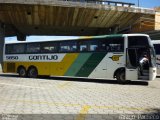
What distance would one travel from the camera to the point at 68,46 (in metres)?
21.3

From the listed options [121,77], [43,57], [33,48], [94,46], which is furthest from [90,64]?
[33,48]

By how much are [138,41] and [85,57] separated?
12.0 ft

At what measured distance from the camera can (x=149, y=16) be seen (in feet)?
121

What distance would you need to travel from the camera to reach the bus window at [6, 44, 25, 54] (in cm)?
A: 2412

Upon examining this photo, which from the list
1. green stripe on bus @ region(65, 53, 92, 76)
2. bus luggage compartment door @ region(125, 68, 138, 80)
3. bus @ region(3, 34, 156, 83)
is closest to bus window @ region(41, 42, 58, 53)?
bus @ region(3, 34, 156, 83)

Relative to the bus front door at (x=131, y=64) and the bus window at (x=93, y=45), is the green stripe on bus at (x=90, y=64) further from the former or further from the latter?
the bus front door at (x=131, y=64)

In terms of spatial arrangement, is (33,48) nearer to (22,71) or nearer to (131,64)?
(22,71)

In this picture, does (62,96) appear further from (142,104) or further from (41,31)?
(41,31)

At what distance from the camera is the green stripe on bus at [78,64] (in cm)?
2031

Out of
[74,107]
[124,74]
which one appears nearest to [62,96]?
[74,107]

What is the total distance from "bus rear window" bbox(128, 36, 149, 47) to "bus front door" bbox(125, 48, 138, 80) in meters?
0.29

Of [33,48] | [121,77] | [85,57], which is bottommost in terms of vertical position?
[121,77]

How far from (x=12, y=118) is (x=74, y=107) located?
230 cm

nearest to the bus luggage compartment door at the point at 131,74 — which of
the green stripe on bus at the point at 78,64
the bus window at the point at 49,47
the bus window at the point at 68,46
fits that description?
the green stripe on bus at the point at 78,64
